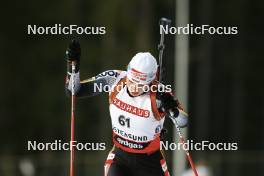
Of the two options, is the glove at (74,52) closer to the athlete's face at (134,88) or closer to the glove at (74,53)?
the glove at (74,53)

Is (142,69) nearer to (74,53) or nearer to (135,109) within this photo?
(135,109)

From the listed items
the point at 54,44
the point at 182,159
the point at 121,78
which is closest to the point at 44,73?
the point at 54,44

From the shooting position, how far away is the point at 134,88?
7.38m

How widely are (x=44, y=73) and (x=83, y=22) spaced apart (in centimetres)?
182

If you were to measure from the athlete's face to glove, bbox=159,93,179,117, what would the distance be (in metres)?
0.16

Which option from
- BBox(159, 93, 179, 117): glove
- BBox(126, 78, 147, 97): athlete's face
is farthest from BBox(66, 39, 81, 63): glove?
BBox(159, 93, 179, 117): glove

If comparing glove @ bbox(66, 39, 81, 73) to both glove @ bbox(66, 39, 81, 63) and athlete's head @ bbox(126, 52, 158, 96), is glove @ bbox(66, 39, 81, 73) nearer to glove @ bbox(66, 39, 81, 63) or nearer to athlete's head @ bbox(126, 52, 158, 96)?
glove @ bbox(66, 39, 81, 63)

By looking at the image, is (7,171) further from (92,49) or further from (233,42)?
(233,42)

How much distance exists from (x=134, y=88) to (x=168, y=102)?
0.29 metres

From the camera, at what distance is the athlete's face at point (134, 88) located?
733cm

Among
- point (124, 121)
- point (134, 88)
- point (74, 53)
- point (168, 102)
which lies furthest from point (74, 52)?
point (168, 102)

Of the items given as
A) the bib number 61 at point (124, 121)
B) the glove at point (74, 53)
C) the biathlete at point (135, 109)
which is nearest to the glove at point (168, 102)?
the biathlete at point (135, 109)

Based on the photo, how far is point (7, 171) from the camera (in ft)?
73.4

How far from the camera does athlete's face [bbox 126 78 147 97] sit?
24.1ft
